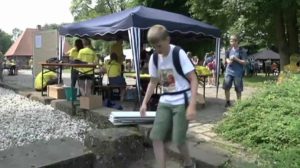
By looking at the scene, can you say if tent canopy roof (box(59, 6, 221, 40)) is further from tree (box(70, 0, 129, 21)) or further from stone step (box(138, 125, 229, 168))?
tree (box(70, 0, 129, 21))

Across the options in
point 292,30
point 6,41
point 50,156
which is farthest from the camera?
point 6,41

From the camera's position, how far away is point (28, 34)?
79250 millimetres

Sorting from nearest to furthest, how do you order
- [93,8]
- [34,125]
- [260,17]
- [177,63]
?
[177,63]
[34,125]
[260,17]
[93,8]

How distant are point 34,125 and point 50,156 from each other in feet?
11.1

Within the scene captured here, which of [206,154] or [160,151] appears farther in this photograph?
[206,154]

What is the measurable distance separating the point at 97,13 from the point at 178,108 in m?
52.7

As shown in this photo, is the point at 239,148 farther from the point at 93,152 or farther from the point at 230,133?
the point at 93,152

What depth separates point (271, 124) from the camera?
543cm

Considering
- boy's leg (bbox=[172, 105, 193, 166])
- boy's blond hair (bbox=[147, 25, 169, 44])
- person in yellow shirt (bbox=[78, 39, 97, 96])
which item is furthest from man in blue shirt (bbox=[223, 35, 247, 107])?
boy's blond hair (bbox=[147, 25, 169, 44])

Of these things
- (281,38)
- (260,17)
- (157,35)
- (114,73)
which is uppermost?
(260,17)

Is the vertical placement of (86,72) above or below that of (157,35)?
below

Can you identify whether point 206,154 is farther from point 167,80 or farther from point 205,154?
point 167,80

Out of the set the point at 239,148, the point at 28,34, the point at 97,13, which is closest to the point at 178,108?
the point at 239,148

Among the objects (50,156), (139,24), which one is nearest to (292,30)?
(139,24)
